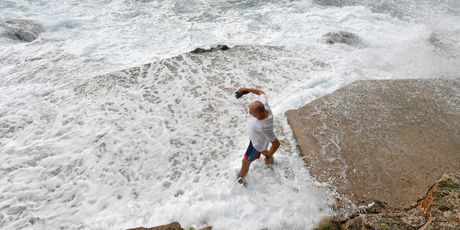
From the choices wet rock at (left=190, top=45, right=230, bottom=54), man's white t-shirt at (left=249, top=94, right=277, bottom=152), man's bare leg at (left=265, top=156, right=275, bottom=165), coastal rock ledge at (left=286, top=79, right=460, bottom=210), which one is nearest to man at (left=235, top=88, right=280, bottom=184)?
man's white t-shirt at (left=249, top=94, right=277, bottom=152)

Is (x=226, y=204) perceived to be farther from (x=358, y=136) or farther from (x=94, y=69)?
(x=94, y=69)

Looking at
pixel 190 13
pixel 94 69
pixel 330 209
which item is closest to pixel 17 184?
pixel 94 69

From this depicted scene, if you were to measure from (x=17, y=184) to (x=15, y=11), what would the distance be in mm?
10000

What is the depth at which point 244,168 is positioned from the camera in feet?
17.1

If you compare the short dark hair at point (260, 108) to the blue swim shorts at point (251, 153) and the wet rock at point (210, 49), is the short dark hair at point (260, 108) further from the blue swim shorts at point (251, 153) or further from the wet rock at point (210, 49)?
the wet rock at point (210, 49)

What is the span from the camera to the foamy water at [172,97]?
5145 mm

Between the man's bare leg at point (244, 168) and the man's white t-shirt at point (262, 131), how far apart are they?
39 cm

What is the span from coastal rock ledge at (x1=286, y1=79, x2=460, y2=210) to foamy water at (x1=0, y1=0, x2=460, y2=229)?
0.38 meters

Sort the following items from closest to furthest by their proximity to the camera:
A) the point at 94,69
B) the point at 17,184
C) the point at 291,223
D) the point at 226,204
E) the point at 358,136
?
the point at 291,223 < the point at 226,204 < the point at 17,184 < the point at 358,136 < the point at 94,69

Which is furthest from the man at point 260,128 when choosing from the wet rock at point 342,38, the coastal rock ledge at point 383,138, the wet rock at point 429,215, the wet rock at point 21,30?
the wet rock at point 21,30

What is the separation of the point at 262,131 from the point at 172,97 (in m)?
3.44

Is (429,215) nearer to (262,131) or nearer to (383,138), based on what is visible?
(383,138)

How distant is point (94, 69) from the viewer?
9.02 m

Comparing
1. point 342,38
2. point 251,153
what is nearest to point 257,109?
point 251,153
